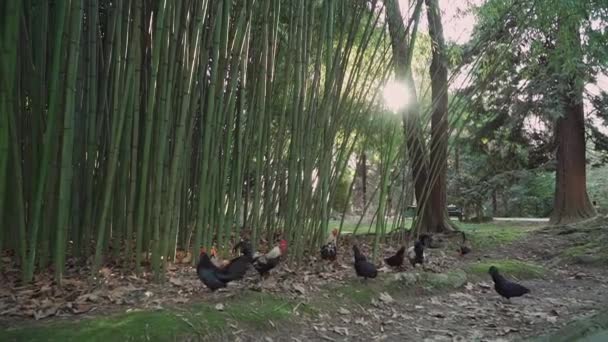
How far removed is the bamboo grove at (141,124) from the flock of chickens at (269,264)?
0.57 feet

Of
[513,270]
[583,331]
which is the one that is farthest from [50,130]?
[513,270]

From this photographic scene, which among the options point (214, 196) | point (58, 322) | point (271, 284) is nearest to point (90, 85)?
point (214, 196)

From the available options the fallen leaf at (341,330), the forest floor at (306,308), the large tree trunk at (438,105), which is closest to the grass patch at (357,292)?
the forest floor at (306,308)

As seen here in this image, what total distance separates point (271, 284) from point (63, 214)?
4.14 feet

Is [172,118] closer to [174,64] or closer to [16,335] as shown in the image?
[174,64]

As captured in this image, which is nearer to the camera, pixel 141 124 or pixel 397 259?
pixel 141 124

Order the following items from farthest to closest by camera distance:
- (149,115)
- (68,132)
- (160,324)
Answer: (149,115)
(68,132)
(160,324)

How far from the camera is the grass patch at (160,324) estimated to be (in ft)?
6.53

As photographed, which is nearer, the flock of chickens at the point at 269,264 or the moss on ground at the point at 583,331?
the moss on ground at the point at 583,331

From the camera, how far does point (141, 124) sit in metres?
3.52

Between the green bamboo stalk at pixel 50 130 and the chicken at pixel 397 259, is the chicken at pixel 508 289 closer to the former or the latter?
the chicken at pixel 397 259

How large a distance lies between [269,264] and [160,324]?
3.24ft

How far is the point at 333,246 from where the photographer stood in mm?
3857

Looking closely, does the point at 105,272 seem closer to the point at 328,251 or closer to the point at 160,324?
the point at 160,324
